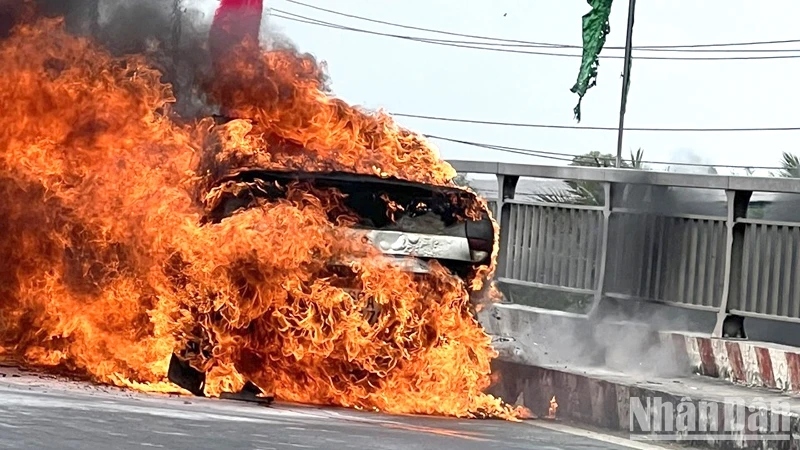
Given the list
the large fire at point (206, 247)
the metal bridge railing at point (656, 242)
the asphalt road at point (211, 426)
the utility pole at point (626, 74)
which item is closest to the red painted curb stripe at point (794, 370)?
the metal bridge railing at point (656, 242)

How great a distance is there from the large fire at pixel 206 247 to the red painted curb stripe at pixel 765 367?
6.02ft

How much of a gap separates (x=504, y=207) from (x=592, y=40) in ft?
15.8

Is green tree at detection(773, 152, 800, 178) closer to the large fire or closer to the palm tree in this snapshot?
the palm tree

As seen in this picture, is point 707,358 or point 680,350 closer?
point 707,358

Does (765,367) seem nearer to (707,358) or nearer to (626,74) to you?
(707,358)

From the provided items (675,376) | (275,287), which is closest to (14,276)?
(275,287)

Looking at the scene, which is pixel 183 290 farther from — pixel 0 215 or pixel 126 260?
pixel 0 215

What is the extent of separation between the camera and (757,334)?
12109mm

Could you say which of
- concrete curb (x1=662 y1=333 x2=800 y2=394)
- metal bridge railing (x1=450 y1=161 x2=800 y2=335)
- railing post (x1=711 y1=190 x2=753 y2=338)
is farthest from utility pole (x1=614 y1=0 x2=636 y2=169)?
concrete curb (x1=662 y1=333 x2=800 y2=394)

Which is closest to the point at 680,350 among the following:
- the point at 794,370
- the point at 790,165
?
the point at 794,370

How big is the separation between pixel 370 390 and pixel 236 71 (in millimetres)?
3882

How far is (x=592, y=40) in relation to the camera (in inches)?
786

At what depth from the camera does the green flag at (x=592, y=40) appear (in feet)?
64.5

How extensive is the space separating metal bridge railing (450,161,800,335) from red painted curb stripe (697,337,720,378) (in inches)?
8.0
